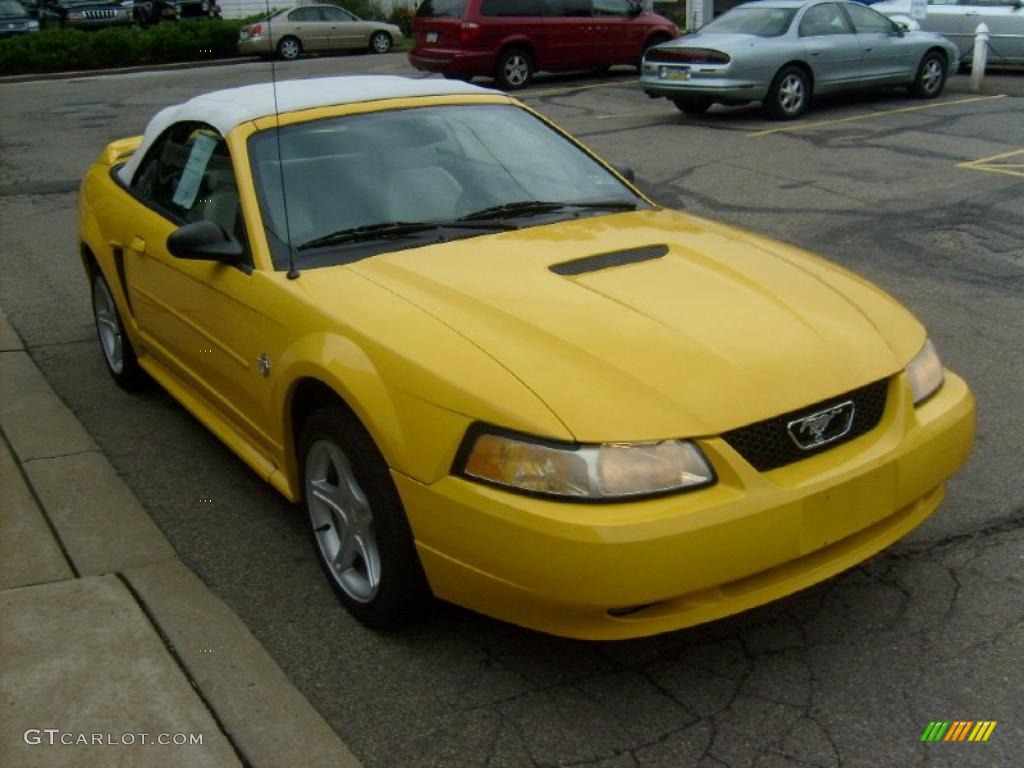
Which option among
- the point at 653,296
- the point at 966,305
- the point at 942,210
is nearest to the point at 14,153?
the point at 942,210

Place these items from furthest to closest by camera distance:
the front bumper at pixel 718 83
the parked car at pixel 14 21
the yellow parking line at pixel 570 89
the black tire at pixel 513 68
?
1. the parked car at pixel 14 21
2. the black tire at pixel 513 68
3. the yellow parking line at pixel 570 89
4. the front bumper at pixel 718 83

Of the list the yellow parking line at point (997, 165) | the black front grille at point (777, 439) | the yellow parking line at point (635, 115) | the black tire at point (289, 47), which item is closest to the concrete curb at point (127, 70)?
the black tire at point (289, 47)

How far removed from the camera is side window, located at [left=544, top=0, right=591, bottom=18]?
19.7 meters

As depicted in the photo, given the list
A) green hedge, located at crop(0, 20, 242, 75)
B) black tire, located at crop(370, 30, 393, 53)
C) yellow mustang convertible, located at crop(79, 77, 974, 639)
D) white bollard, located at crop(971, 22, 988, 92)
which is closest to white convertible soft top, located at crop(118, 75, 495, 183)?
yellow mustang convertible, located at crop(79, 77, 974, 639)

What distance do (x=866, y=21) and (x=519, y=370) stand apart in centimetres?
1392

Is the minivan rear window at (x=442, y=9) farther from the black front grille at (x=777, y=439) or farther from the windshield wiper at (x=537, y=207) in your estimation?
the black front grille at (x=777, y=439)

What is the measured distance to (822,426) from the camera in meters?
3.42

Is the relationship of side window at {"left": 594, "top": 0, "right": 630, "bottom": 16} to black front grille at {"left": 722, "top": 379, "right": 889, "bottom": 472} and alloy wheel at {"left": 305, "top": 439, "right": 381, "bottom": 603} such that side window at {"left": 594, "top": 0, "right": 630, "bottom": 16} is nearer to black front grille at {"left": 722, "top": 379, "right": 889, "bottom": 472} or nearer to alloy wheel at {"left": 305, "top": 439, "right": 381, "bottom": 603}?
alloy wheel at {"left": 305, "top": 439, "right": 381, "bottom": 603}

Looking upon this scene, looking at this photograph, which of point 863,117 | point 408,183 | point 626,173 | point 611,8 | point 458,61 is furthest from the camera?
point 611,8

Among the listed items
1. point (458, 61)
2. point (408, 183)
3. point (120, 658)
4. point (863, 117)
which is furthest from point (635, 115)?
point (120, 658)

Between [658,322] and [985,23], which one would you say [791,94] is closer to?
[985,23]

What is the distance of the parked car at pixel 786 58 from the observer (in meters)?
14.7

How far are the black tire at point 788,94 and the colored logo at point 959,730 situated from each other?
1250 cm

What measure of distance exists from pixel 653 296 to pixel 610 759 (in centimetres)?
142
